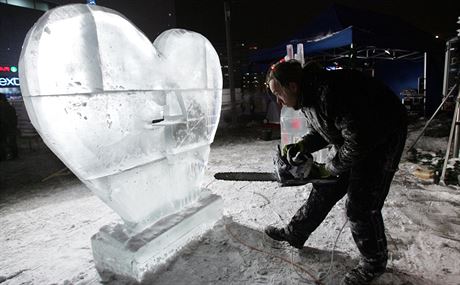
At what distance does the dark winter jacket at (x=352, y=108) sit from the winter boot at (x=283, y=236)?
2.89 feet

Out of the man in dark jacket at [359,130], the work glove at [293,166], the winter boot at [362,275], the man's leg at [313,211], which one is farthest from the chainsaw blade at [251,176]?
the winter boot at [362,275]

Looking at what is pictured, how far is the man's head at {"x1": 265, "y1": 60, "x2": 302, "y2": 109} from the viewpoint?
6.39 feet

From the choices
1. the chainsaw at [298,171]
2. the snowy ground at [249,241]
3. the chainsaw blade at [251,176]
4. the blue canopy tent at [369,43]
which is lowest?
the snowy ground at [249,241]

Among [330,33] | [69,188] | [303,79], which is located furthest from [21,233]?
[330,33]

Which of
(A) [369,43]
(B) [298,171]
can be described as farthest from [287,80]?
(A) [369,43]

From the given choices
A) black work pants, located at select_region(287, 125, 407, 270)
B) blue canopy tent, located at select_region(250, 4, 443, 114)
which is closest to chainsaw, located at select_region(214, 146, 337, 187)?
black work pants, located at select_region(287, 125, 407, 270)

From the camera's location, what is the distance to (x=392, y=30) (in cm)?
861

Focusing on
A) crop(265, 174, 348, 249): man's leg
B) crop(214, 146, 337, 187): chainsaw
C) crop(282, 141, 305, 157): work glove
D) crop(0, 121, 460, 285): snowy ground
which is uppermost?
crop(282, 141, 305, 157): work glove

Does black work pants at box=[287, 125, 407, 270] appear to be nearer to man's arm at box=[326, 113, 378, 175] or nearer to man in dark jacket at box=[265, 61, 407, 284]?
man in dark jacket at box=[265, 61, 407, 284]

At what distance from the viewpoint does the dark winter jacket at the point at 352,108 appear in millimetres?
1756

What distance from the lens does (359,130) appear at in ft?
5.73

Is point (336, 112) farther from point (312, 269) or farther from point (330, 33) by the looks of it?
point (330, 33)

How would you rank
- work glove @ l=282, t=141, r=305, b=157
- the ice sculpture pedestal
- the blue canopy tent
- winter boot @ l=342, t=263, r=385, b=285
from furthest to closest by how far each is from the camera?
the blue canopy tent < work glove @ l=282, t=141, r=305, b=157 < the ice sculpture pedestal < winter boot @ l=342, t=263, r=385, b=285

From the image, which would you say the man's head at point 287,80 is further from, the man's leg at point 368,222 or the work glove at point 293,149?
the man's leg at point 368,222
